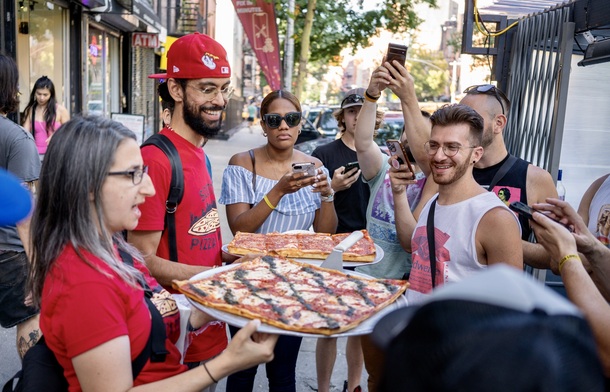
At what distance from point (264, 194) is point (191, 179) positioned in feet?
3.92

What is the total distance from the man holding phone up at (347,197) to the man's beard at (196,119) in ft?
4.80

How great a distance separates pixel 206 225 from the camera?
305 centimetres

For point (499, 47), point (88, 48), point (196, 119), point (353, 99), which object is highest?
point (88, 48)

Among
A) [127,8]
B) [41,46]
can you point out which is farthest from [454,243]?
[127,8]

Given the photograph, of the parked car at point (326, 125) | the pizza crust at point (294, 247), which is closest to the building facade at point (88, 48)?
the pizza crust at point (294, 247)

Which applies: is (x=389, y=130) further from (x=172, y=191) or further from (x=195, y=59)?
(x=172, y=191)

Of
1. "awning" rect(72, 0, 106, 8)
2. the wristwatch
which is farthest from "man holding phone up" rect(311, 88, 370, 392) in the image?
"awning" rect(72, 0, 106, 8)

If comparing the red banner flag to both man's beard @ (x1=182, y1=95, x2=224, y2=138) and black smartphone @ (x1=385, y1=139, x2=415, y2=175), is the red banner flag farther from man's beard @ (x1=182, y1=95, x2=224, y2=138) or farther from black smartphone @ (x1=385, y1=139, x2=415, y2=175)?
man's beard @ (x1=182, y1=95, x2=224, y2=138)

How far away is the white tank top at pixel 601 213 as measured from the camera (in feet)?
Result: 11.5

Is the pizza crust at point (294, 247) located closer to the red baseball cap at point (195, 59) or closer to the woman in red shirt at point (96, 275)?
the red baseball cap at point (195, 59)

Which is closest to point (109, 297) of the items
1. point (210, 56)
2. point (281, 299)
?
point (281, 299)

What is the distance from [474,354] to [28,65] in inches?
464

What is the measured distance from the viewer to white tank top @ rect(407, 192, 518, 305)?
284 centimetres

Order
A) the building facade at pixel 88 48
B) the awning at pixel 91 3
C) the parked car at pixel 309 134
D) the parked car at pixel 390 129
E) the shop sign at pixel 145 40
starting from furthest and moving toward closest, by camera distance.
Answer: the shop sign at pixel 145 40 < the parked car at pixel 309 134 < the parked car at pixel 390 129 < the awning at pixel 91 3 < the building facade at pixel 88 48
